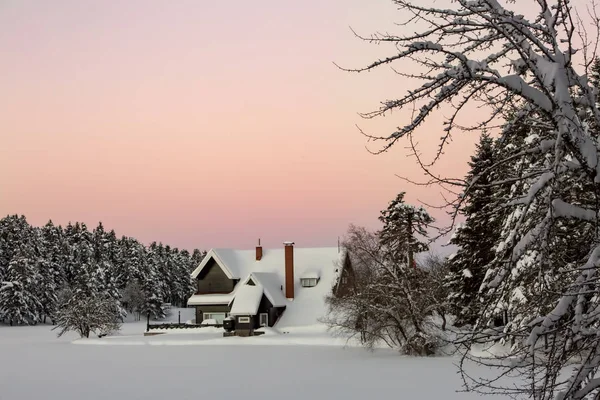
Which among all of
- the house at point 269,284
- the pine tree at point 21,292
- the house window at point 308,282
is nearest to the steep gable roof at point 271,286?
the house at point 269,284

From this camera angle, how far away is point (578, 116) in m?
5.26

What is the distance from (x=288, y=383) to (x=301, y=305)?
90.1ft

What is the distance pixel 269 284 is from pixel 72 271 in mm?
50347

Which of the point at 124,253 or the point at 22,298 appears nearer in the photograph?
the point at 22,298

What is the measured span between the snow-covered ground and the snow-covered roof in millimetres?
7707

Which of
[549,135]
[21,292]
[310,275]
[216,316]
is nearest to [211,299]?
[216,316]

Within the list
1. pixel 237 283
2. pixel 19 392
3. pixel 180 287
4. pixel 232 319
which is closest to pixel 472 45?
pixel 19 392

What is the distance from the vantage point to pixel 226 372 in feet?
75.7

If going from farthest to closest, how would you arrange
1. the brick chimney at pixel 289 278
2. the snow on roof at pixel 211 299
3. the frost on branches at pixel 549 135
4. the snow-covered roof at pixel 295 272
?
the snow on roof at pixel 211 299 → the brick chimney at pixel 289 278 → the snow-covered roof at pixel 295 272 → the frost on branches at pixel 549 135

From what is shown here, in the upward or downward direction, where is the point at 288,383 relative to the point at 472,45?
downward

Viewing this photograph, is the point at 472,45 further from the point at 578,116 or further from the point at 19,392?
the point at 19,392

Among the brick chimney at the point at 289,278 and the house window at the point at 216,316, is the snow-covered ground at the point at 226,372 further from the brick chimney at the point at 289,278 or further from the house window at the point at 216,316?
the house window at the point at 216,316

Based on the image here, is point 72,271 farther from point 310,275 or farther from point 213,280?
point 310,275

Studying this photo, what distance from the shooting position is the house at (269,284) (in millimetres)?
45000
